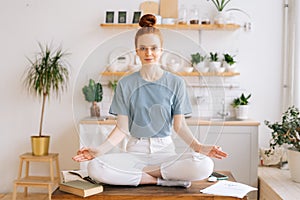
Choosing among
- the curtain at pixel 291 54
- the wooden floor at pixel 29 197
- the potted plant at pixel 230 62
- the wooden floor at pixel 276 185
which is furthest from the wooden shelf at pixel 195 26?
the wooden floor at pixel 29 197

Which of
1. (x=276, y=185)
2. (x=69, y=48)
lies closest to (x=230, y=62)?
(x=276, y=185)

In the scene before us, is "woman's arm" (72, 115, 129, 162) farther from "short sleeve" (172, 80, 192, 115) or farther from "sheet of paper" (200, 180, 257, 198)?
"sheet of paper" (200, 180, 257, 198)

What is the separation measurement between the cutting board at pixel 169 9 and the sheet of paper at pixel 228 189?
1968mm

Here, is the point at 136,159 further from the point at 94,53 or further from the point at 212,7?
the point at 212,7

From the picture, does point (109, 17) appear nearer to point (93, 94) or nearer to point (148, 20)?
point (93, 94)

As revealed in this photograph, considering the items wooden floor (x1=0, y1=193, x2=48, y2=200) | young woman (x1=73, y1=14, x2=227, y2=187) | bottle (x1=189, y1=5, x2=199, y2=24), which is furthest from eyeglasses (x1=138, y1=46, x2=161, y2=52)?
wooden floor (x1=0, y1=193, x2=48, y2=200)

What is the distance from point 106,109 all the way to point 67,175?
0.58 m

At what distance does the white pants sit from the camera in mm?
2488

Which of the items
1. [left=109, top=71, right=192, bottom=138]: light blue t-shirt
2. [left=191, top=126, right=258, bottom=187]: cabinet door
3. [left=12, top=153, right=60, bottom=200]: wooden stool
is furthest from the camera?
[left=12, top=153, right=60, bottom=200]: wooden stool

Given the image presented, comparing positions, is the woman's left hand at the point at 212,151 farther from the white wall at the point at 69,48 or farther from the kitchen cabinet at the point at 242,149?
the white wall at the point at 69,48

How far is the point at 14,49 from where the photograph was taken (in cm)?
433

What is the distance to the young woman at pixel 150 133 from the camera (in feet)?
7.75

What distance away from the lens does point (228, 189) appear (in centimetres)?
256

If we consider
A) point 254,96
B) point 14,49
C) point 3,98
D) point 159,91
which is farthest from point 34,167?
point 159,91
